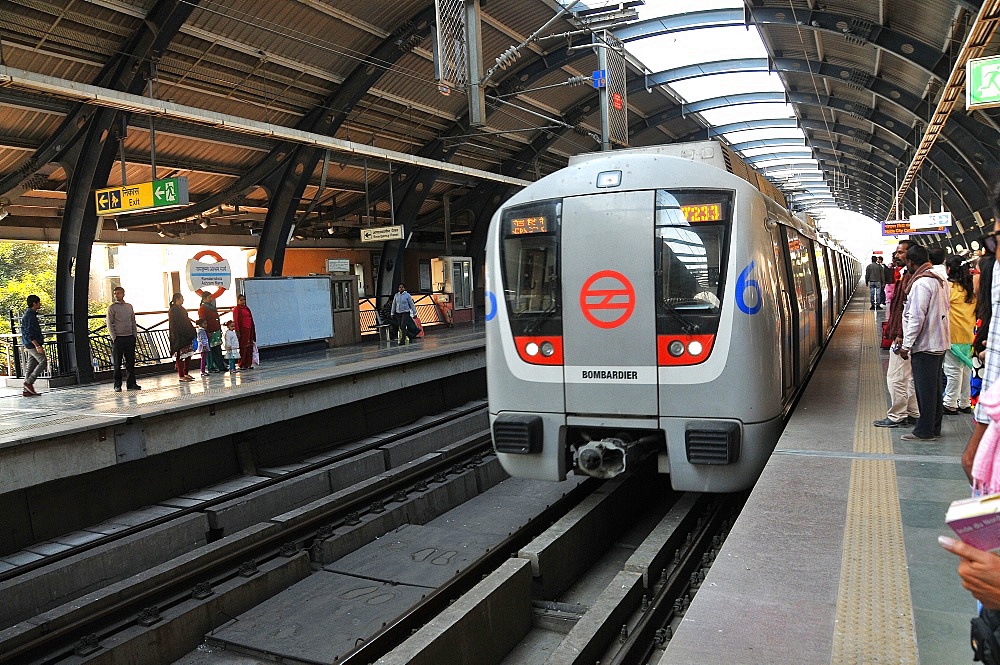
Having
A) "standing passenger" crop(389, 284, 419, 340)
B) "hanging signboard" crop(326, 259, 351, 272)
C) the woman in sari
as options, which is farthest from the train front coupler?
"hanging signboard" crop(326, 259, 351, 272)

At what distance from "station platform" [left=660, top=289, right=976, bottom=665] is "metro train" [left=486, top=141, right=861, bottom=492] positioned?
0.58m

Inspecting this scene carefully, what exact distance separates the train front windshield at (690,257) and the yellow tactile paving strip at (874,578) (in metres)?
1.52

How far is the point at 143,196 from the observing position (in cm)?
1184

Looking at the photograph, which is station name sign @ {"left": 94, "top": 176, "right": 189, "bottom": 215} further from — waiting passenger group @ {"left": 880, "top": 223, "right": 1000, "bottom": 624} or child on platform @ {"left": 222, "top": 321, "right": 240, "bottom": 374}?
waiting passenger group @ {"left": 880, "top": 223, "right": 1000, "bottom": 624}

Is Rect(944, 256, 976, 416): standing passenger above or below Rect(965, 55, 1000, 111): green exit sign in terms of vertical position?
below

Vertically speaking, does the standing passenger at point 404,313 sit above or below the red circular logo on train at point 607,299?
below

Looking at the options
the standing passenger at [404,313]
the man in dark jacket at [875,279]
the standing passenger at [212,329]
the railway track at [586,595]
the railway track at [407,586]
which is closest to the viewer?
the railway track at [586,595]

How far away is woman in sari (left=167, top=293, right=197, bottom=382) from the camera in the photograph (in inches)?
476

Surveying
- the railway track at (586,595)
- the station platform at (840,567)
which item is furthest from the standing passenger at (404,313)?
the station platform at (840,567)

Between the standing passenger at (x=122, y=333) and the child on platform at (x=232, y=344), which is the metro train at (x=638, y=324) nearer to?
the standing passenger at (x=122, y=333)

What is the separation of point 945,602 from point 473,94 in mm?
8826

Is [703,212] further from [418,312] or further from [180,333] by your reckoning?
[418,312]

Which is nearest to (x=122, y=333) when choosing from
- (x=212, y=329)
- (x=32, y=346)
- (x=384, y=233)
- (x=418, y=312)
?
(x=32, y=346)

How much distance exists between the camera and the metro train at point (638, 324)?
5777 mm
